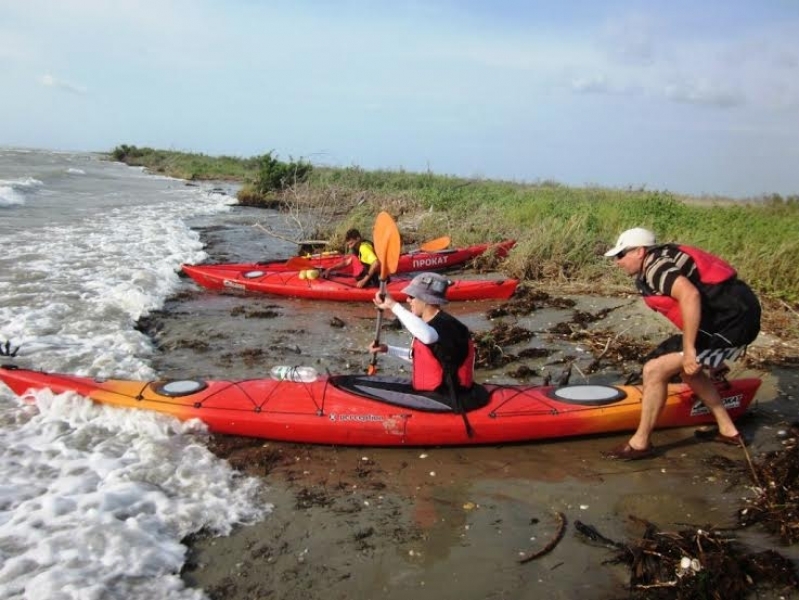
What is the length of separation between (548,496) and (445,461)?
30.3 inches

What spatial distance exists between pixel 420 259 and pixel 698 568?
27.6 feet

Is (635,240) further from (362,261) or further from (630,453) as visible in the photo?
(362,261)

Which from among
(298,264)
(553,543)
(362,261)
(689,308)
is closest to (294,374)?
(553,543)

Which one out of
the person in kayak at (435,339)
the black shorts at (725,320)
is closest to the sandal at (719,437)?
the black shorts at (725,320)

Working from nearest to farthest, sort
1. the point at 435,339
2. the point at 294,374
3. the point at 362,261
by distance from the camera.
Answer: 1. the point at 435,339
2. the point at 294,374
3. the point at 362,261

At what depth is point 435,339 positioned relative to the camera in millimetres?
4203

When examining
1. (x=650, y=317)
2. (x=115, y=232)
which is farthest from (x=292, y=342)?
(x=115, y=232)

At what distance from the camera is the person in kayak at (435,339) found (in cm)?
420

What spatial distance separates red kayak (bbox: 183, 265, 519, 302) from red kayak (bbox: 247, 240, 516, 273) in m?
0.27

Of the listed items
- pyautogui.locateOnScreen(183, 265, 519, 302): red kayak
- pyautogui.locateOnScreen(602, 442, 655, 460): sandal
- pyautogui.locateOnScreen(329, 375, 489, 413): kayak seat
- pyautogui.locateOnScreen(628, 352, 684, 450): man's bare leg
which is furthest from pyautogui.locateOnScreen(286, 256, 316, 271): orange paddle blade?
pyautogui.locateOnScreen(628, 352, 684, 450): man's bare leg

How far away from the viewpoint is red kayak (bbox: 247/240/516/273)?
403 inches

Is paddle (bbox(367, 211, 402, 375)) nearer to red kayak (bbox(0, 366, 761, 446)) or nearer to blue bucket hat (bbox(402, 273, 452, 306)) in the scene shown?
red kayak (bbox(0, 366, 761, 446))

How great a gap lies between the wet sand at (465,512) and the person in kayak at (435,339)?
46 centimetres

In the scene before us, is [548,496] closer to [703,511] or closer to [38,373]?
[703,511]
